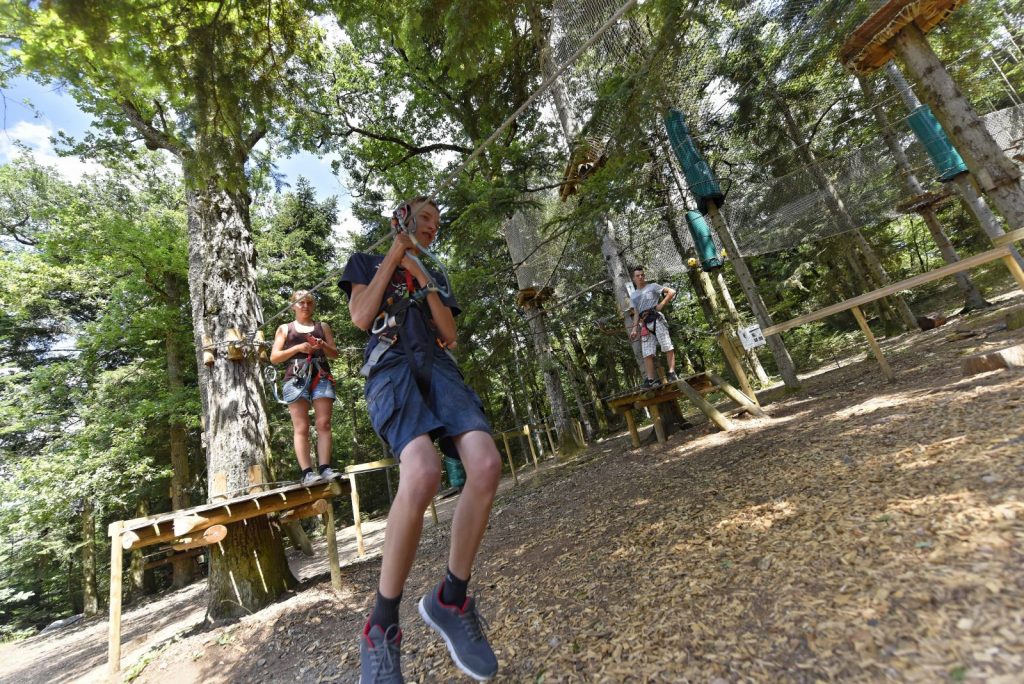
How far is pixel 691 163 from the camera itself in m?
6.05

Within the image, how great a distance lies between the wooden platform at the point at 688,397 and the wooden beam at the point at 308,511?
131 inches

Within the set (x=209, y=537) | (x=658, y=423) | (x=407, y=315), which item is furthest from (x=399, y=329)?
(x=658, y=423)

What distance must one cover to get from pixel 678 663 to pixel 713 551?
2.48ft

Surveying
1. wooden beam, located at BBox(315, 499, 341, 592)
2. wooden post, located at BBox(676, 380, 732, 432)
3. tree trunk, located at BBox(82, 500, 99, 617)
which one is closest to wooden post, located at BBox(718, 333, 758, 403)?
wooden post, located at BBox(676, 380, 732, 432)

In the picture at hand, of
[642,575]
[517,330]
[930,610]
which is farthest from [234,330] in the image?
[517,330]

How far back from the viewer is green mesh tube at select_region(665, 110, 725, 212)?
5887 millimetres

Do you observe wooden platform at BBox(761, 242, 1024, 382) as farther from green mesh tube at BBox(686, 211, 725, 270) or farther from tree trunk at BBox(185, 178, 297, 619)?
tree trunk at BBox(185, 178, 297, 619)

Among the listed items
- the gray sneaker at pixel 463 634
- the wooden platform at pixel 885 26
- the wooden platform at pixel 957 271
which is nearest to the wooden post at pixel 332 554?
the gray sneaker at pixel 463 634

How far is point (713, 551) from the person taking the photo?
2.02 metres

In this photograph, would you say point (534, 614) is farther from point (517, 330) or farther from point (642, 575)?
point (517, 330)

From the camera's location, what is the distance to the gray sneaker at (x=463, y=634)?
1.52 metres

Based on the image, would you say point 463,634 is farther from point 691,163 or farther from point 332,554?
point 691,163

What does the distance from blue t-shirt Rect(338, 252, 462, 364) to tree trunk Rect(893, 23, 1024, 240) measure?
4.91 metres

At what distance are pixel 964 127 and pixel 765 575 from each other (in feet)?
15.4
